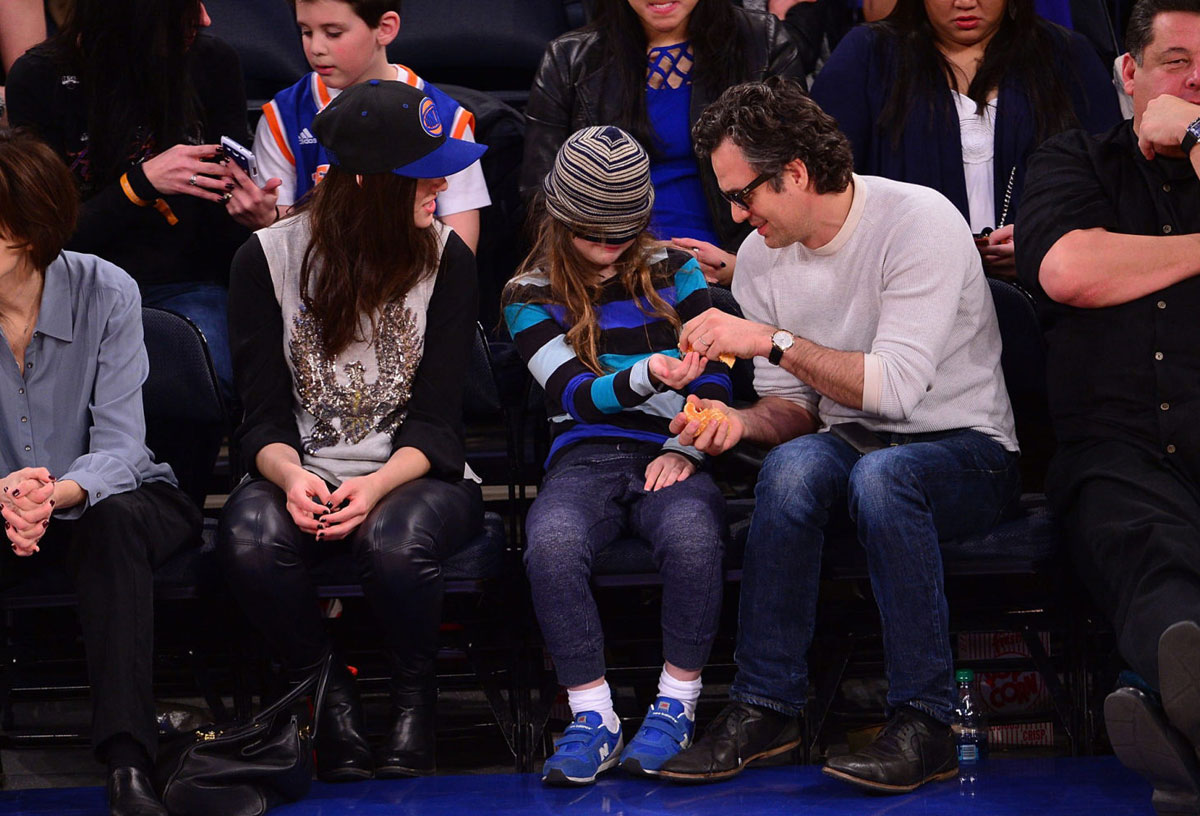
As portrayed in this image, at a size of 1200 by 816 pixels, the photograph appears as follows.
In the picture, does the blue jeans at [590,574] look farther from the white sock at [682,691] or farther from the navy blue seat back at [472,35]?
the navy blue seat back at [472,35]

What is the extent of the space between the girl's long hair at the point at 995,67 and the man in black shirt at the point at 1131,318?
62 cm

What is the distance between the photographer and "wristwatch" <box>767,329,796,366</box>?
116 inches

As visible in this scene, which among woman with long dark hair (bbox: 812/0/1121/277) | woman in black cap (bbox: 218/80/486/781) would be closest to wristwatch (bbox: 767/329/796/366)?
woman in black cap (bbox: 218/80/486/781)

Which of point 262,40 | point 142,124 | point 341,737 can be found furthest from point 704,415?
point 262,40

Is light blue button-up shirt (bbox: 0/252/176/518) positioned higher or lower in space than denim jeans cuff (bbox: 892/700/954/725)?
higher

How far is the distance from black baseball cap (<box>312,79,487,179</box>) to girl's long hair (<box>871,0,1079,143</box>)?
48.8 inches

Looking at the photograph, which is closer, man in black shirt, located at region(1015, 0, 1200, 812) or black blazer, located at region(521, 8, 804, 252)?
man in black shirt, located at region(1015, 0, 1200, 812)

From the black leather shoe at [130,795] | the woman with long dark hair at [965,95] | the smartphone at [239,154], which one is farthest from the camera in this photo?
the woman with long dark hair at [965,95]

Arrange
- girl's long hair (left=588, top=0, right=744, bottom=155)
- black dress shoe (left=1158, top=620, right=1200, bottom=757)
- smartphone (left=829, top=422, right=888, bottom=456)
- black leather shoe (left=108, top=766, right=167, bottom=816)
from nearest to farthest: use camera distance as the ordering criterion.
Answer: black dress shoe (left=1158, top=620, right=1200, bottom=757)
black leather shoe (left=108, top=766, right=167, bottom=816)
smartphone (left=829, top=422, right=888, bottom=456)
girl's long hair (left=588, top=0, right=744, bottom=155)

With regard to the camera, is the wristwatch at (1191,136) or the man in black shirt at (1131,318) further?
the wristwatch at (1191,136)

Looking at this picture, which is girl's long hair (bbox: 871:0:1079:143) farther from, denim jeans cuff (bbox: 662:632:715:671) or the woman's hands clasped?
the woman's hands clasped

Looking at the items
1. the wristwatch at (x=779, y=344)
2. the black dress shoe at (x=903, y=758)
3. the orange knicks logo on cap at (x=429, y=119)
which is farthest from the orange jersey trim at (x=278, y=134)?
the black dress shoe at (x=903, y=758)

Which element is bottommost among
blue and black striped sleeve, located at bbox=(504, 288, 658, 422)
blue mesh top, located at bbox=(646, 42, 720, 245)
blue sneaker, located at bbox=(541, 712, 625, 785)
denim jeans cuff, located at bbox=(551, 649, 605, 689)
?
blue sneaker, located at bbox=(541, 712, 625, 785)

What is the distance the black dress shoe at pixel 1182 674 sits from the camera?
228 cm
